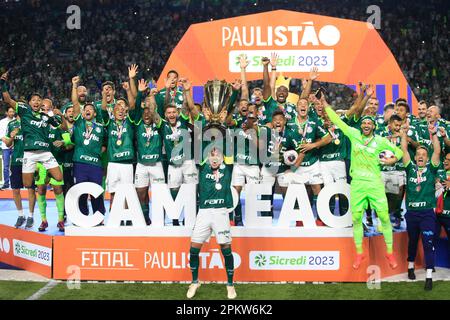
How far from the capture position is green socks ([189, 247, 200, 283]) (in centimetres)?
607

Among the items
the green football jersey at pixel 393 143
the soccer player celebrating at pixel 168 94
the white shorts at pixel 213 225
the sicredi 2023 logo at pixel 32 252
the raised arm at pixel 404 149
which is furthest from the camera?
the green football jersey at pixel 393 143

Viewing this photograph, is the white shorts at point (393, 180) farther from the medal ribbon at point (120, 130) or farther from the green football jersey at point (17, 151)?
the green football jersey at point (17, 151)

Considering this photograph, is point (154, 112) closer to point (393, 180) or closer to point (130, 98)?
point (130, 98)

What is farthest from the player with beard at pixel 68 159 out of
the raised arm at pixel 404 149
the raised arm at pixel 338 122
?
the raised arm at pixel 404 149

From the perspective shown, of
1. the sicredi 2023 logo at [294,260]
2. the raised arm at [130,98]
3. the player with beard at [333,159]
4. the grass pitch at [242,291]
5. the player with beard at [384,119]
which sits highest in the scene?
the raised arm at [130,98]

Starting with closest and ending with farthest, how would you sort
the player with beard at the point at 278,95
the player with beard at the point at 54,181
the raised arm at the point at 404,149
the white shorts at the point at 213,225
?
the white shorts at the point at 213,225 → the raised arm at the point at 404,149 → the player with beard at the point at 278,95 → the player with beard at the point at 54,181

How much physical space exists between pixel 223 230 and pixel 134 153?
1684 millimetres

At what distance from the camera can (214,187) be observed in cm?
600

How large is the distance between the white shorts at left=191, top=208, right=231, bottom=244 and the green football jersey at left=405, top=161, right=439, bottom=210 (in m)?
1.99

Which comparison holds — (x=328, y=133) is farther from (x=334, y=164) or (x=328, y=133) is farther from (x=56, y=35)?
(x=56, y=35)

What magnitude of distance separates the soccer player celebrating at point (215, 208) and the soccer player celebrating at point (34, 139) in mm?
2119

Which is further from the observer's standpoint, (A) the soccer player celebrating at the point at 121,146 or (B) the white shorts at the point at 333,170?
(B) the white shorts at the point at 333,170

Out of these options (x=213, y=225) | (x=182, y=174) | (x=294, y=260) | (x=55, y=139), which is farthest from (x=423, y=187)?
(x=55, y=139)

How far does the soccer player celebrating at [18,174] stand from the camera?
7477 mm
